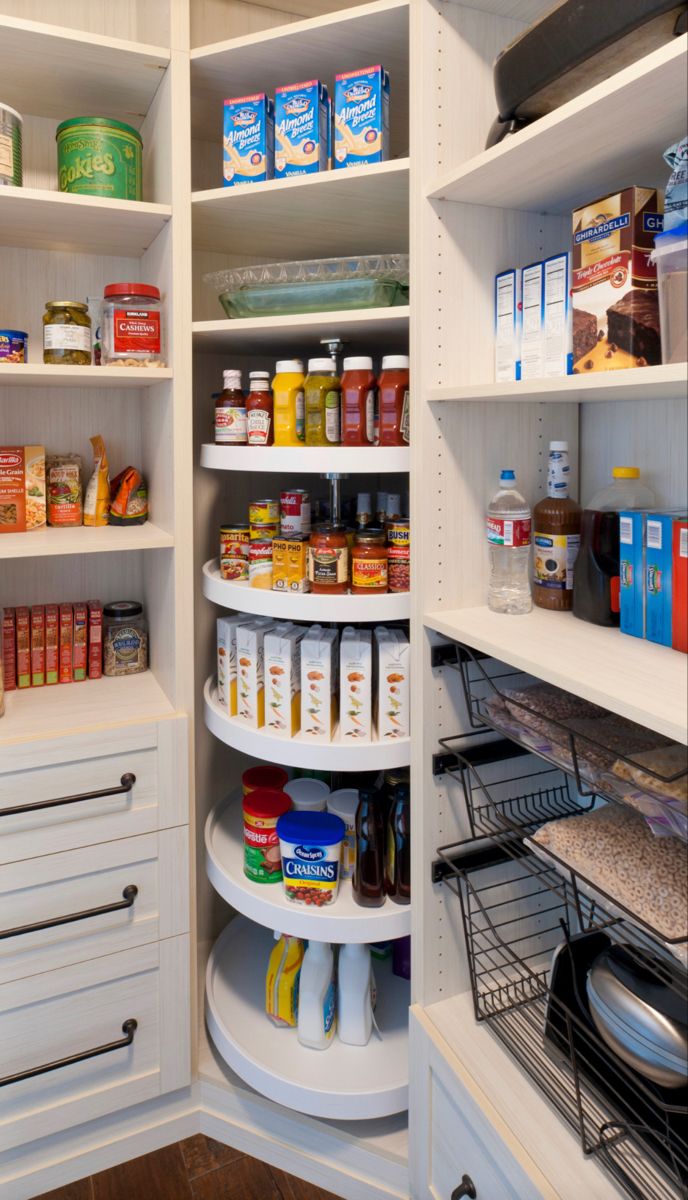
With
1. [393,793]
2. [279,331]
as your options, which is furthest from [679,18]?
[393,793]

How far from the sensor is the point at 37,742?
151cm

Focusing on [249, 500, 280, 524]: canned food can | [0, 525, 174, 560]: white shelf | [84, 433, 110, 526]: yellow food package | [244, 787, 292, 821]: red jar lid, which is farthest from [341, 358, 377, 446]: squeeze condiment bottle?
[244, 787, 292, 821]: red jar lid

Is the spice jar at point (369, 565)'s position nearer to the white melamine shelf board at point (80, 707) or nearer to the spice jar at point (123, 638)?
the white melamine shelf board at point (80, 707)

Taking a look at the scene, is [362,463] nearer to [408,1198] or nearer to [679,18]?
[679,18]

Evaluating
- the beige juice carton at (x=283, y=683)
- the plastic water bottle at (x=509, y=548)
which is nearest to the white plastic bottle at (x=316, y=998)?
the beige juice carton at (x=283, y=683)

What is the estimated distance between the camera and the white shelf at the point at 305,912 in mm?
1522

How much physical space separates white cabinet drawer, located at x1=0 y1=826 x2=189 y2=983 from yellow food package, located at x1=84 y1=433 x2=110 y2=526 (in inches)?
29.1

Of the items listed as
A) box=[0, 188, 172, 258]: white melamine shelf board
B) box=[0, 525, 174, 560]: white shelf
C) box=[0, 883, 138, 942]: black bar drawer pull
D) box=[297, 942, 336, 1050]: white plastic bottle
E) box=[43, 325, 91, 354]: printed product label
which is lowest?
box=[297, 942, 336, 1050]: white plastic bottle

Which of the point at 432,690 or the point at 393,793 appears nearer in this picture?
the point at 432,690

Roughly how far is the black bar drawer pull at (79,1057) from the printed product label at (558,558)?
1263mm

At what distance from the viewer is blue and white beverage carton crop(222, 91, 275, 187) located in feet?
5.00

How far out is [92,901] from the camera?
1598 millimetres

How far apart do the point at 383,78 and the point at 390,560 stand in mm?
876

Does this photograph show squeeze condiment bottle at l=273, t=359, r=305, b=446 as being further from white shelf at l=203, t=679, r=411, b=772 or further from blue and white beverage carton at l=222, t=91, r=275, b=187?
white shelf at l=203, t=679, r=411, b=772
